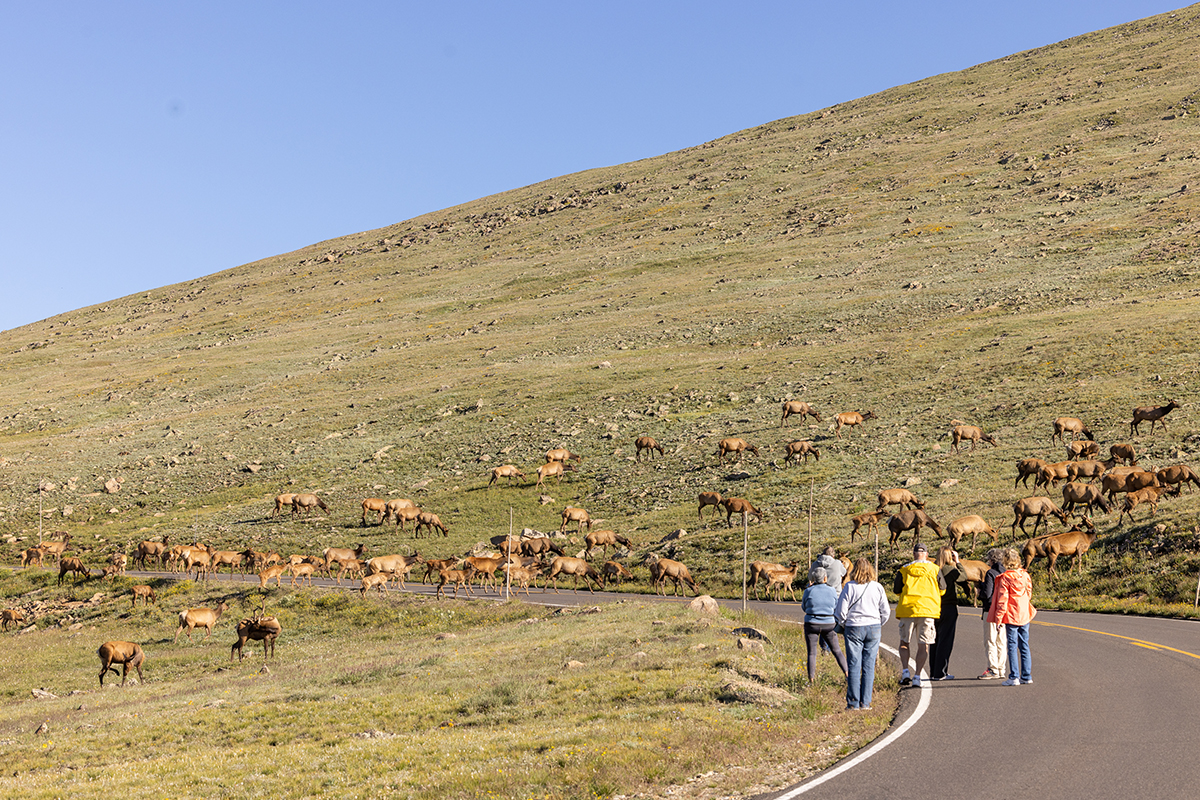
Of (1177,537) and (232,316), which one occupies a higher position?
(232,316)

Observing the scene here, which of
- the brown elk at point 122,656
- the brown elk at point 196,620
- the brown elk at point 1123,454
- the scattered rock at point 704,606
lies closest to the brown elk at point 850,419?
the brown elk at point 1123,454

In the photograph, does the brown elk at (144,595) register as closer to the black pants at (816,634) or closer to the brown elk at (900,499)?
the brown elk at (900,499)

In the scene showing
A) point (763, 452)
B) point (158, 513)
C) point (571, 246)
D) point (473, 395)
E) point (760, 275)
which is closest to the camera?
point (763, 452)

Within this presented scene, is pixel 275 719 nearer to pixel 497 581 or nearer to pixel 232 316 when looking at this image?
pixel 497 581

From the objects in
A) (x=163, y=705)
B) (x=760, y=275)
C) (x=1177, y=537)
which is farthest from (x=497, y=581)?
(x=760, y=275)

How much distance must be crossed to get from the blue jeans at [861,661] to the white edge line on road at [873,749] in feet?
2.21

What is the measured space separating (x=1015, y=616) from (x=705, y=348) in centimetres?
6579

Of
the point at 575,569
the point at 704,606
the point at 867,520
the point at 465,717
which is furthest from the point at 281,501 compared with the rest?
the point at 465,717

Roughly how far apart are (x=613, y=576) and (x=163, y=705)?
1974 cm

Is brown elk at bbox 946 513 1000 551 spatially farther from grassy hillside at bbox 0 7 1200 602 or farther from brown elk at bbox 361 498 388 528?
brown elk at bbox 361 498 388 528

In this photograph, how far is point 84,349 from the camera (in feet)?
414

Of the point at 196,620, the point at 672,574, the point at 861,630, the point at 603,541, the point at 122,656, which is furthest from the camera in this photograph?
the point at 603,541

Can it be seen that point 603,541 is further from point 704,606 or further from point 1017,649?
point 1017,649

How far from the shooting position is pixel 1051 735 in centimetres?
1100
